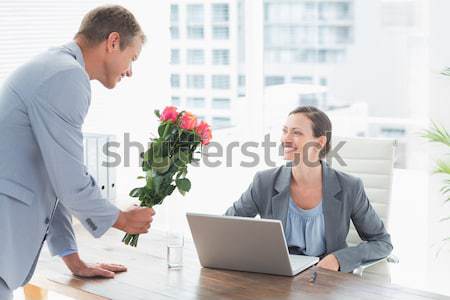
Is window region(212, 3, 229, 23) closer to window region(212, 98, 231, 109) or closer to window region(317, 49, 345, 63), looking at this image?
window region(212, 98, 231, 109)

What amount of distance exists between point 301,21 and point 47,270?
9.33 feet

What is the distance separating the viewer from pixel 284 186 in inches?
119

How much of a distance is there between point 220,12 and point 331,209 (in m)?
2.65

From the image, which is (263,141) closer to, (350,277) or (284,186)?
(284,186)

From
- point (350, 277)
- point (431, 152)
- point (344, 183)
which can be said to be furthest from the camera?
point (431, 152)

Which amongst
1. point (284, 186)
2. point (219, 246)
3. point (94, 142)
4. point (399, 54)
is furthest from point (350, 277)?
point (399, 54)

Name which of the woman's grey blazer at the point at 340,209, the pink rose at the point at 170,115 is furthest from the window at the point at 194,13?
the pink rose at the point at 170,115

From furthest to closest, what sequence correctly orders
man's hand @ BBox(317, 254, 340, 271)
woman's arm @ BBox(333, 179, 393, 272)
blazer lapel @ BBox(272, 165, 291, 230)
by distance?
blazer lapel @ BBox(272, 165, 291, 230) < woman's arm @ BBox(333, 179, 393, 272) < man's hand @ BBox(317, 254, 340, 271)

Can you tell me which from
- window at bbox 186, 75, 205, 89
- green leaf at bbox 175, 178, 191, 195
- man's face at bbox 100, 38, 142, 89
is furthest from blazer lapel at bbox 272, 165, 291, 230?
window at bbox 186, 75, 205, 89

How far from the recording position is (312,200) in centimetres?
300

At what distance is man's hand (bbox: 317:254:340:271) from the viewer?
2.73m

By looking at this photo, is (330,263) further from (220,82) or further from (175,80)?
(175,80)

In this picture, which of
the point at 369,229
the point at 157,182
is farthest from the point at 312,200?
the point at 157,182

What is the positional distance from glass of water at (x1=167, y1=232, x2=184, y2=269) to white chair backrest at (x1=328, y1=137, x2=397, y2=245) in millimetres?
1012
